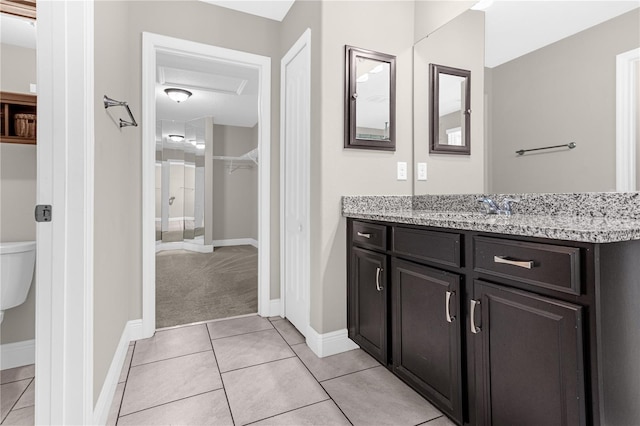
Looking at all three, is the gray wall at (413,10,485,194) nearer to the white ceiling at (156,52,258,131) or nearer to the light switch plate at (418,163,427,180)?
the light switch plate at (418,163,427,180)

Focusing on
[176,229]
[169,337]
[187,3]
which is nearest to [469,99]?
[187,3]

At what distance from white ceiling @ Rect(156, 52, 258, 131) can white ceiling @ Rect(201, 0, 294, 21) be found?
1.47ft

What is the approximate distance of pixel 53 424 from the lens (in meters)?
1.08

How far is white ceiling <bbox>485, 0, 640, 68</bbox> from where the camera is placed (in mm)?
1240

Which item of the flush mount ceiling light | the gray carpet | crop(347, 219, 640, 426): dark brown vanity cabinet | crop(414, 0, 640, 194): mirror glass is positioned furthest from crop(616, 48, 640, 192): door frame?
the flush mount ceiling light

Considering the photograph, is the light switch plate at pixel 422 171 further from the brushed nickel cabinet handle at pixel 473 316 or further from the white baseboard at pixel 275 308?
the white baseboard at pixel 275 308

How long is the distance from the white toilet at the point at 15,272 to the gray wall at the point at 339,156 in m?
1.67

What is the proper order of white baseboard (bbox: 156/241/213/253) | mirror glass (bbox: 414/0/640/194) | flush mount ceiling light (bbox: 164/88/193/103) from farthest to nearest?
white baseboard (bbox: 156/241/213/253)
flush mount ceiling light (bbox: 164/88/193/103)
mirror glass (bbox: 414/0/640/194)

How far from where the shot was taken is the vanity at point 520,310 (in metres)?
0.84

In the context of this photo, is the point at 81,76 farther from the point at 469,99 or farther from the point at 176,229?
the point at 176,229

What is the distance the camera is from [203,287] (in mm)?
3537

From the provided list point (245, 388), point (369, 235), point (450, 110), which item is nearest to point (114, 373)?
point (245, 388)

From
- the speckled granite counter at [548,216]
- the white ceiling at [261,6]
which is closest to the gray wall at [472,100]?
the speckled granite counter at [548,216]

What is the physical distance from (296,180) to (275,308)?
1.16 metres
